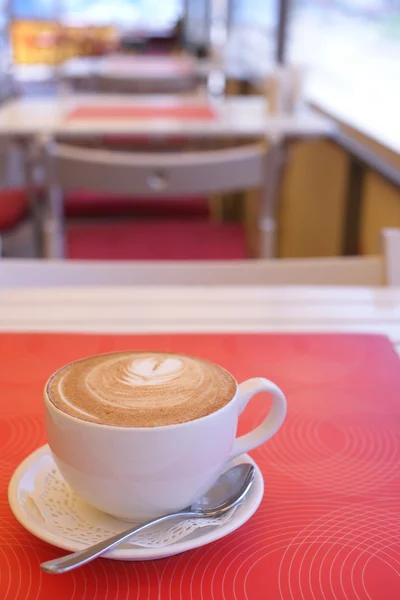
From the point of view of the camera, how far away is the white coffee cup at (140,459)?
430mm

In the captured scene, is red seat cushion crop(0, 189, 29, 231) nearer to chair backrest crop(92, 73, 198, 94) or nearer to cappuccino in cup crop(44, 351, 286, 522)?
chair backrest crop(92, 73, 198, 94)

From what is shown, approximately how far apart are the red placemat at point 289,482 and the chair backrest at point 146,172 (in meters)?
1.03

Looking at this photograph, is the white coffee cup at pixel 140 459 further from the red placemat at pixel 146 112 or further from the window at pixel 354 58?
the red placemat at pixel 146 112

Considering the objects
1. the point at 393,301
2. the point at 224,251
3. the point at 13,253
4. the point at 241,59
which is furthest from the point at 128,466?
the point at 241,59

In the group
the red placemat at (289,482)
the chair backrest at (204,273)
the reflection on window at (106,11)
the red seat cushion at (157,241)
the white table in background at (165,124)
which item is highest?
the reflection on window at (106,11)

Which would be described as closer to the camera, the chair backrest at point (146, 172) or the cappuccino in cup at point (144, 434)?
the cappuccino in cup at point (144, 434)

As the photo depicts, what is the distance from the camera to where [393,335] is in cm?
81

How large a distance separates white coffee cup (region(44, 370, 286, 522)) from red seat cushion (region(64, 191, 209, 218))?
74.5 inches

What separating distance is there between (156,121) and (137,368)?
218 centimetres

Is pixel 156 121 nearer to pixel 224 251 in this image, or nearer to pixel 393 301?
pixel 224 251

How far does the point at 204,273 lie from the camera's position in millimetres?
1079

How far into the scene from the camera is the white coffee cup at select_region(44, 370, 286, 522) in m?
0.43

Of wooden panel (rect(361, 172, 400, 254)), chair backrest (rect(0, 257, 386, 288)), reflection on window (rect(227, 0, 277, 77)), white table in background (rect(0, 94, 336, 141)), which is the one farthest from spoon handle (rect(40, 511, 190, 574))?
reflection on window (rect(227, 0, 277, 77))

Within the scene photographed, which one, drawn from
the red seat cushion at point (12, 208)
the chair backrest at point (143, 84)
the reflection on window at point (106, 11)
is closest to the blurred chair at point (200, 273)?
the red seat cushion at point (12, 208)
